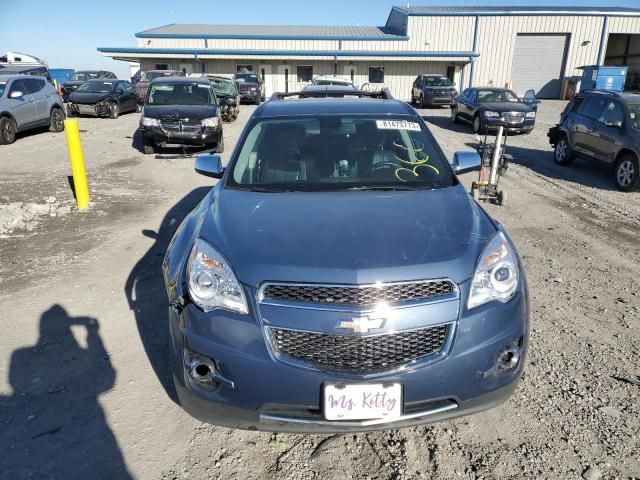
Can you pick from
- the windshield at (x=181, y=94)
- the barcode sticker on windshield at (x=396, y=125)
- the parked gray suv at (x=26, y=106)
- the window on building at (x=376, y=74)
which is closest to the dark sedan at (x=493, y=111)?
the windshield at (x=181, y=94)

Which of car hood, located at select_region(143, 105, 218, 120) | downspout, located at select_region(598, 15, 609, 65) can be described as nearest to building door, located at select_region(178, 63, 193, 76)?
car hood, located at select_region(143, 105, 218, 120)

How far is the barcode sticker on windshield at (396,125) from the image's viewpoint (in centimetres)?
372

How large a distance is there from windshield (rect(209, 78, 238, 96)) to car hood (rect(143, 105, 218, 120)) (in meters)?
6.31

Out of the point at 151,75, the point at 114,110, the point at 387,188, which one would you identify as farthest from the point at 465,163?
→ the point at 151,75

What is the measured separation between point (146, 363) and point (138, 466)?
0.95 meters

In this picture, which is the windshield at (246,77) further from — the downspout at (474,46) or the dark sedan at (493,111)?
the downspout at (474,46)

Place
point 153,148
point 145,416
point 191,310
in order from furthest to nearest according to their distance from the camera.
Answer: point 153,148 → point 145,416 → point 191,310

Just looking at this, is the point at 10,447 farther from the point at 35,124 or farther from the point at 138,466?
the point at 35,124

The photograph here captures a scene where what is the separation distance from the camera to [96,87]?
1925 centimetres

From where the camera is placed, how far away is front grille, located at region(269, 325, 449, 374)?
2102mm

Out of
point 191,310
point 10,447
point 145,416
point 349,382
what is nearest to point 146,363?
point 145,416

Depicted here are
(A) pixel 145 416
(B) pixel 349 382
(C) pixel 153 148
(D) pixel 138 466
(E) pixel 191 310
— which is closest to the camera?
(B) pixel 349 382

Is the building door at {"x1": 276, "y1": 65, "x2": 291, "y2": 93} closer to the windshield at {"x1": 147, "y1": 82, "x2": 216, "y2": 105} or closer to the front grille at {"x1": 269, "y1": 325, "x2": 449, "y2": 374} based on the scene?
the windshield at {"x1": 147, "y1": 82, "x2": 216, "y2": 105}

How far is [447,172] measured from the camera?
3.38 metres
